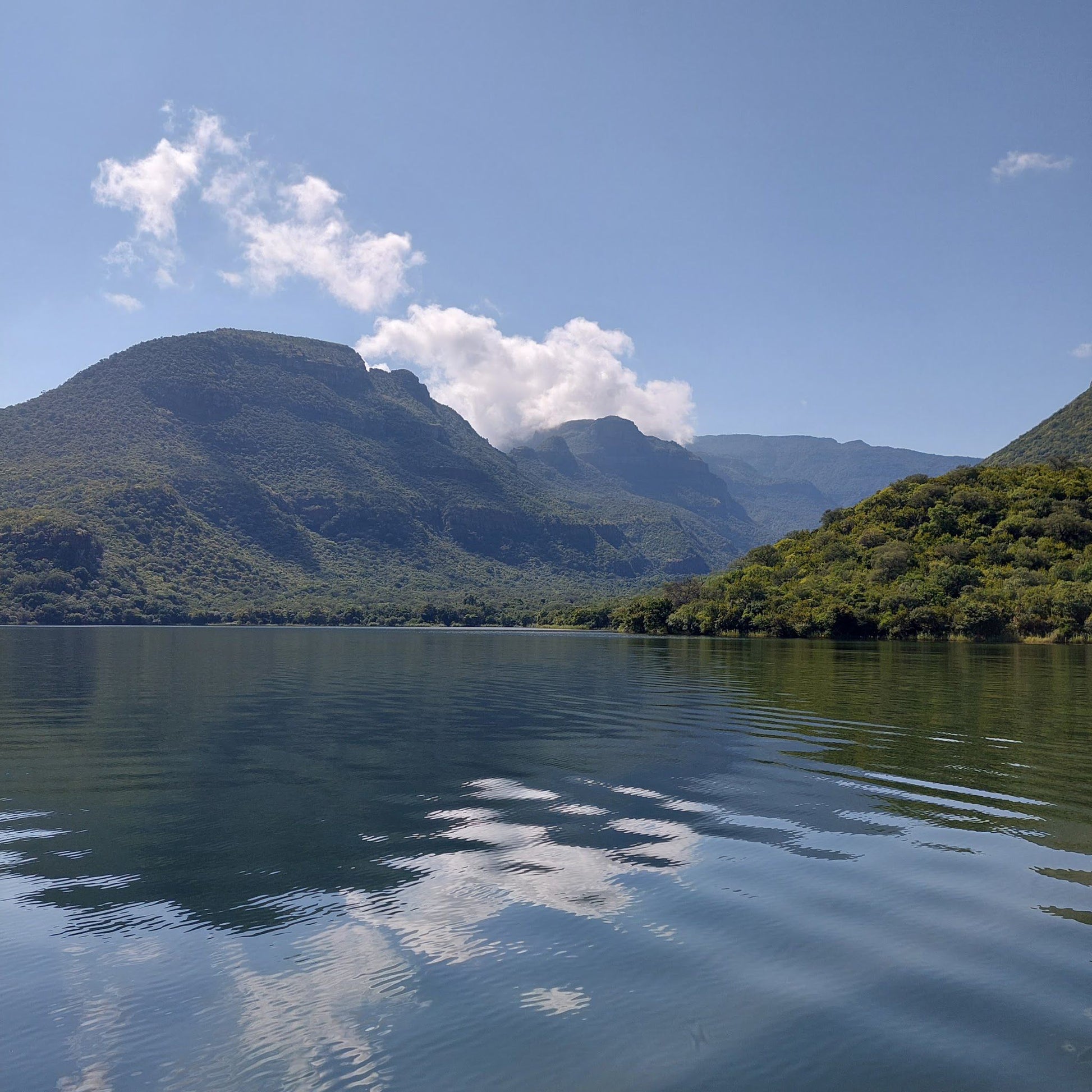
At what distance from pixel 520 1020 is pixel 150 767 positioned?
14.3 m

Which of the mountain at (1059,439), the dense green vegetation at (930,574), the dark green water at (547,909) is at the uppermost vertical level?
the mountain at (1059,439)

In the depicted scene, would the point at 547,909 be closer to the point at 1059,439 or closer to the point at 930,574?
the point at 930,574

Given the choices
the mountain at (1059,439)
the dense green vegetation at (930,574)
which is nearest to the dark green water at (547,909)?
the dense green vegetation at (930,574)

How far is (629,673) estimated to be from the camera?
157ft

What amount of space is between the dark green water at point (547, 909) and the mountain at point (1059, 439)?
493 ft

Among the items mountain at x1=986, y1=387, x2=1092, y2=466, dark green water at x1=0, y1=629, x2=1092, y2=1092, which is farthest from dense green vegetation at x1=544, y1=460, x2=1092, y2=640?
dark green water at x1=0, y1=629, x2=1092, y2=1092

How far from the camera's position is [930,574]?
10525 centimetres

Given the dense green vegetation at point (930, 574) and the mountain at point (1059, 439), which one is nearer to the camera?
the dense green vegetation at point (930, 574)

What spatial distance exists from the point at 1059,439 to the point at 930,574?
257ft

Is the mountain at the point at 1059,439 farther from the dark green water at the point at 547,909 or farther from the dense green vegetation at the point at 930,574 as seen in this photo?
the dark green water at the point at 547,909

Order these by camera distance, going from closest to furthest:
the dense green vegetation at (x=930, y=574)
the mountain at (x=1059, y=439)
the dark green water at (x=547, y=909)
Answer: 1. the dark green water at (x=547, y=909)
2. the dense green vegetation at (x=930, y=574)
3. the mountain at (x=1059, y=439)

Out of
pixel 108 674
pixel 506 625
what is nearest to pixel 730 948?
pixel 108 674

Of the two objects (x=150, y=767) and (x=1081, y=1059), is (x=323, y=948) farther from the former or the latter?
(x=150, y=767)

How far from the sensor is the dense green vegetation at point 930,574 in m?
95.4
